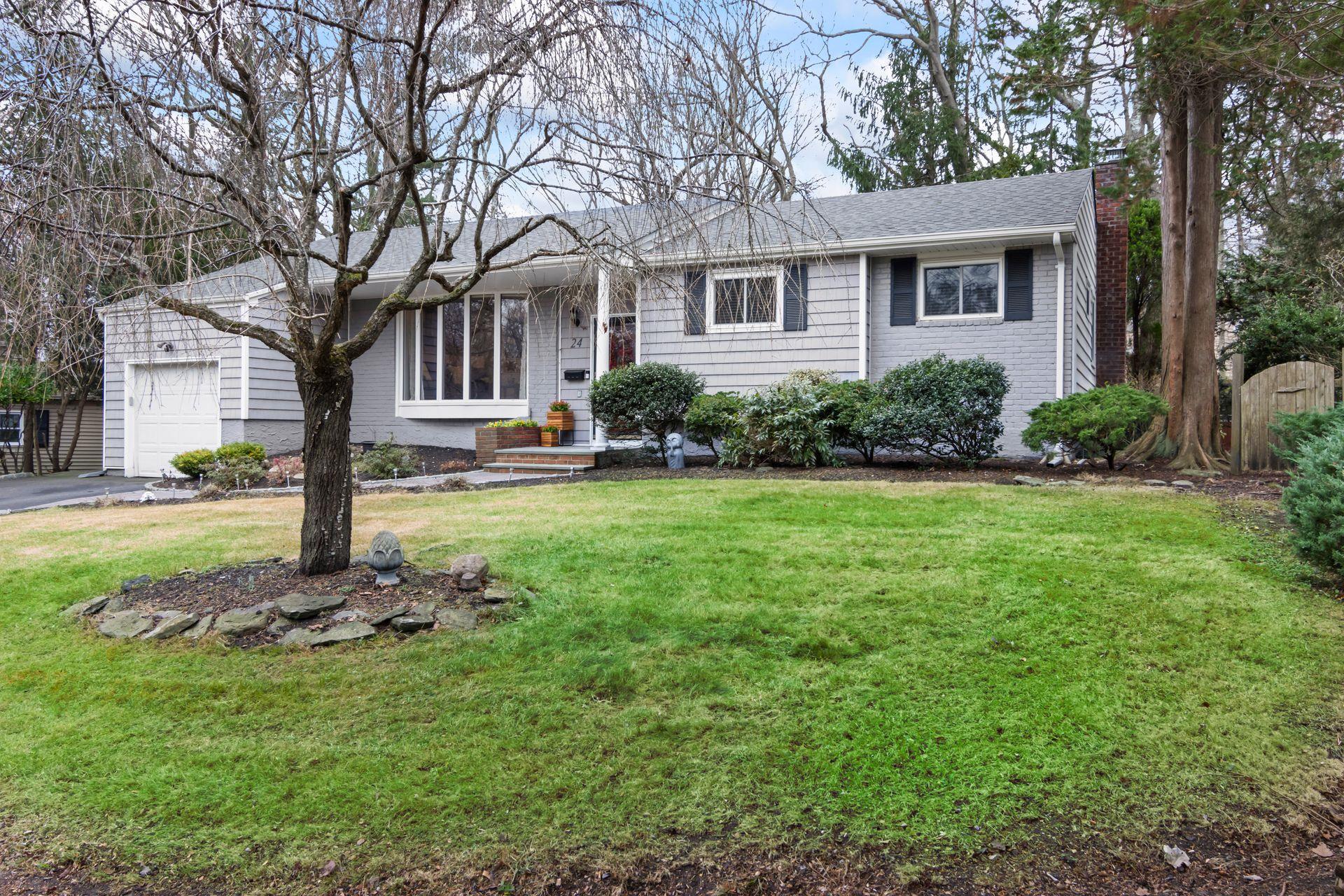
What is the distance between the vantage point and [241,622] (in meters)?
4.50

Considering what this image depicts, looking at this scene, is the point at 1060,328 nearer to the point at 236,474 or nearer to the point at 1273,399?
the point at 1273,399

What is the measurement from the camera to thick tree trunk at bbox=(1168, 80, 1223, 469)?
382 inches

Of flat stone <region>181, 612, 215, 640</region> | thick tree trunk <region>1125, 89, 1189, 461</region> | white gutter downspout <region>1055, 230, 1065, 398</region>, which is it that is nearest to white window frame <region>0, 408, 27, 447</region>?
flat stone <region>181, 612, 215, 640</region>

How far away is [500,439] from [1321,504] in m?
10.5

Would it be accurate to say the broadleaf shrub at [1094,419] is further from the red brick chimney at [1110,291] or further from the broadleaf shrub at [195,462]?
the broadleaf shrub at [195,462]

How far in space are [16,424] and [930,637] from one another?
21254mm

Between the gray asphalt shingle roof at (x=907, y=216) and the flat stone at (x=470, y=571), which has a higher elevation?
the gray asphalt shingle roof at (x=907, y=216)

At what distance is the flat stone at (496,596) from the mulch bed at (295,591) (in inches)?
1.1

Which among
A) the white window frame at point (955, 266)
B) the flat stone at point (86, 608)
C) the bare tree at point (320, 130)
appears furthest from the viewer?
the white window frame at point (955, 266)

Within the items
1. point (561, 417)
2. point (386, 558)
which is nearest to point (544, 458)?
point (561, 417)

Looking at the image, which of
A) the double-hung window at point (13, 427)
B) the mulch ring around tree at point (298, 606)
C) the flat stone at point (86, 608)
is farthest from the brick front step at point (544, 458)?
the double-hung window at point (13, 427)

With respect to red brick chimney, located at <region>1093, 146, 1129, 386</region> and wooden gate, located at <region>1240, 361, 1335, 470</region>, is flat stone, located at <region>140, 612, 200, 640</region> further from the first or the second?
red brick chimney, located at <region>1093, 146, 1129, 386</region>

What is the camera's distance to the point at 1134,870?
263cm

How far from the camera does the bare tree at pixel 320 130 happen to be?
362 cm
